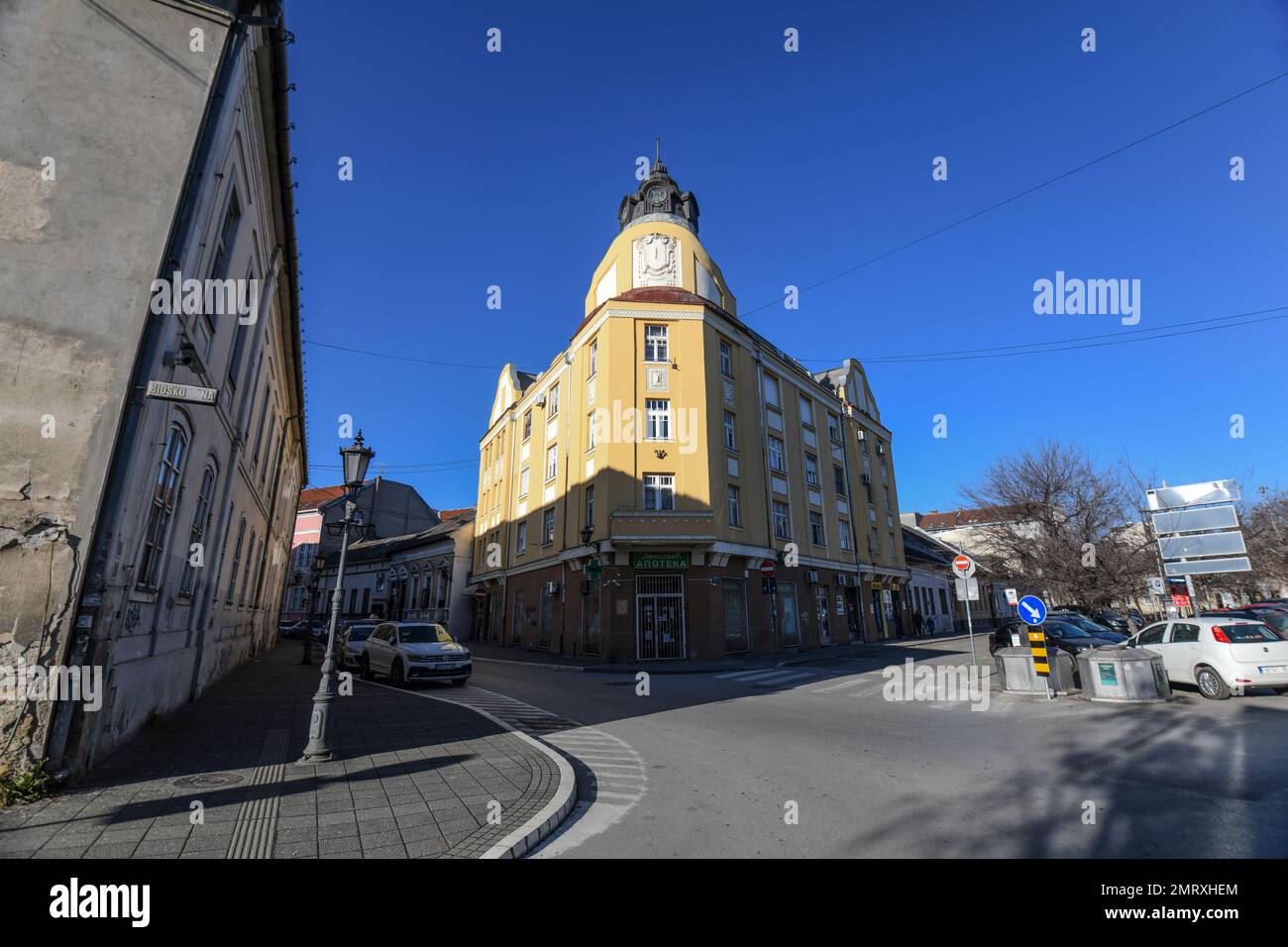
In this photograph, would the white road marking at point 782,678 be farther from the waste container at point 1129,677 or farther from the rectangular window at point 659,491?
the rectangular window at point 659,491

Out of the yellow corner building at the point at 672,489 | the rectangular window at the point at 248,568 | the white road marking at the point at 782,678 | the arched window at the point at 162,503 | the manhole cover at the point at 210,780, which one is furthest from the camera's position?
the yellow corner building at the point at 672,489

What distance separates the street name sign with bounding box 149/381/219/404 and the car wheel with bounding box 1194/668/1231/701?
1643cm

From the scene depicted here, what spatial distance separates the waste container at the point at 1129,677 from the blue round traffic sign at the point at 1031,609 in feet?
3.71

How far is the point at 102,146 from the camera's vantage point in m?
6.62

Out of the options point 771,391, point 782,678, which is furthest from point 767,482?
point 782,678

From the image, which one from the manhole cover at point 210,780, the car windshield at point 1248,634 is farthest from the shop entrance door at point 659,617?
the manhole cover at point 210,780

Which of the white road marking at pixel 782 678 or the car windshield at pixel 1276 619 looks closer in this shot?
the white road marking at pixel 782 678

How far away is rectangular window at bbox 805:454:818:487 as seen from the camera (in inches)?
1203

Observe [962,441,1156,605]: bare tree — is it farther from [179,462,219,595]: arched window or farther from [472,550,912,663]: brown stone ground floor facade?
[179,462,219,595]: arched window

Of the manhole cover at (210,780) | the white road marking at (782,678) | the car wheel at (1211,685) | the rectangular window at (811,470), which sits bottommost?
the white road marking at (782,678)

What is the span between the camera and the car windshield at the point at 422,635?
14883 mm

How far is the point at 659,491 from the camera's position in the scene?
927 inches
